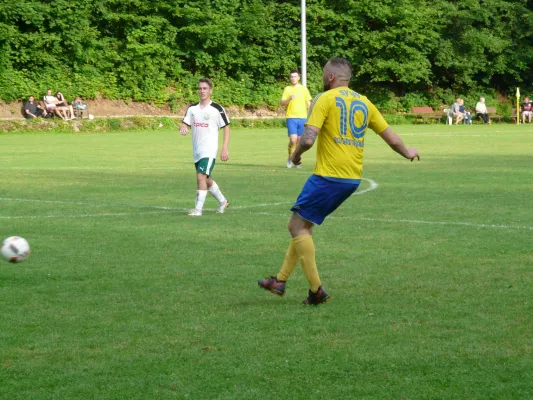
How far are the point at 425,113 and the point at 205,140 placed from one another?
4548 cm

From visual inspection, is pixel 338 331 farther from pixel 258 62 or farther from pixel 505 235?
pixel 258 62

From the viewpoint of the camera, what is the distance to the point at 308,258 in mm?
7402

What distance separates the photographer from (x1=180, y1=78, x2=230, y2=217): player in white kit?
13328mm

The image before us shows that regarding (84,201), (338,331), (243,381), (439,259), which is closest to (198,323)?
(338,331)

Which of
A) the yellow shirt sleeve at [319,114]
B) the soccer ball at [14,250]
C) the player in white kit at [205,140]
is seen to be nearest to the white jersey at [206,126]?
the player in white kit at [205,140]

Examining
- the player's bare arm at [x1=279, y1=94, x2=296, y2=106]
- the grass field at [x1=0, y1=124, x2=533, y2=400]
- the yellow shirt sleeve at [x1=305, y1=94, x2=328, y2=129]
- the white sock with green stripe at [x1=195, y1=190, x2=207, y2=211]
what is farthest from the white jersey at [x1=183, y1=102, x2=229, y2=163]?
the player's bare arm at [x1=279, y1=94, x2=296, y2=106]

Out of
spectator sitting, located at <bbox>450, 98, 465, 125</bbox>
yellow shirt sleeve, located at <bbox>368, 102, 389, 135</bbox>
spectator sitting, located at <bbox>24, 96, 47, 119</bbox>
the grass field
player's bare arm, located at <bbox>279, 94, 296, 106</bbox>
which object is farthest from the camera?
spectator sitting, located at <bbox>450, 98, 465, 125</bbox>

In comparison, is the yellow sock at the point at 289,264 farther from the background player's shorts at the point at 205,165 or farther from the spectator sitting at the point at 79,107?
the spectator sitting at the point at 79,107

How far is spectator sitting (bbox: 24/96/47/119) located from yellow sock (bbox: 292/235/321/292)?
39.6 m

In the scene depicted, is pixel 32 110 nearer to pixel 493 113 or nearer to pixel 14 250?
pixel 493 113

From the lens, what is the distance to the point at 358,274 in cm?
867

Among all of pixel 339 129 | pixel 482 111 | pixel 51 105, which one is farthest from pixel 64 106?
pixel 339 129

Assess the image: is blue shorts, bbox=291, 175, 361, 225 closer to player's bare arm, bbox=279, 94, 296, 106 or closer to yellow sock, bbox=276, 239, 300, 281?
yellow sock, bbox=276, 239, 300, 281

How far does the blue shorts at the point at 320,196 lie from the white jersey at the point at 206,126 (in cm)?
623
